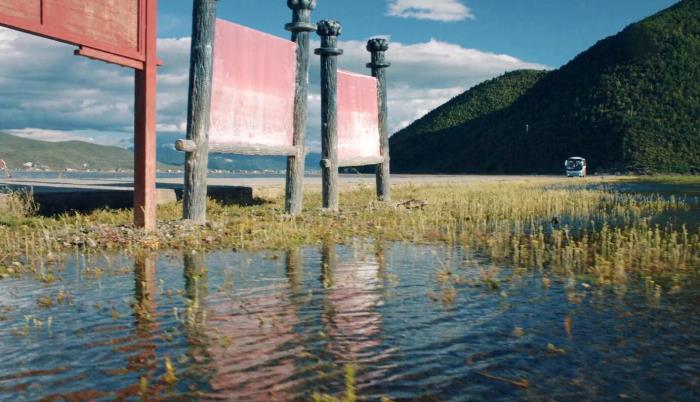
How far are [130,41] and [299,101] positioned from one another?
4405 millimetres

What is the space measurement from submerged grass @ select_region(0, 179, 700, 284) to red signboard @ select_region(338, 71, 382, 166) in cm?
147

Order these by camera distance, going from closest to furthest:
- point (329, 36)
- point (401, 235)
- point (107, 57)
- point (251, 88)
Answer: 1. point (107, 57)
2. point (401, 235)
3. point (251, 88)
4. point (329, 36)

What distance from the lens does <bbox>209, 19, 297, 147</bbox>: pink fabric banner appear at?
1210 cm

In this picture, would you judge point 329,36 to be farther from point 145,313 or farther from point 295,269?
point 145,313

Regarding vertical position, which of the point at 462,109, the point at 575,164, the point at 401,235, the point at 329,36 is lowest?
the point at 401,235

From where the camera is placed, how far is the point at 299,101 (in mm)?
14492

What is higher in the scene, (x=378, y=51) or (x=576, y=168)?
(x=378, y=51)

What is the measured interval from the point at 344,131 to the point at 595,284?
10709 mm

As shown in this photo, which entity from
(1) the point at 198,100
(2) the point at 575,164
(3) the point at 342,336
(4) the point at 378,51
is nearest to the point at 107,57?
(1) the point at 198,100

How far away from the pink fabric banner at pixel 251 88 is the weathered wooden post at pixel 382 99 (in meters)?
4.92

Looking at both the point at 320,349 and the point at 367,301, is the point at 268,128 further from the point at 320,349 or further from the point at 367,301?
the point at 320,349

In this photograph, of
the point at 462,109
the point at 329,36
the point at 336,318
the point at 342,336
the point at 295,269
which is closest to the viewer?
the point at 342,336

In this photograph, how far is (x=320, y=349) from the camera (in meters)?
4.54

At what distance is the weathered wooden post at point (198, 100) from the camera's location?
11.4 metres
